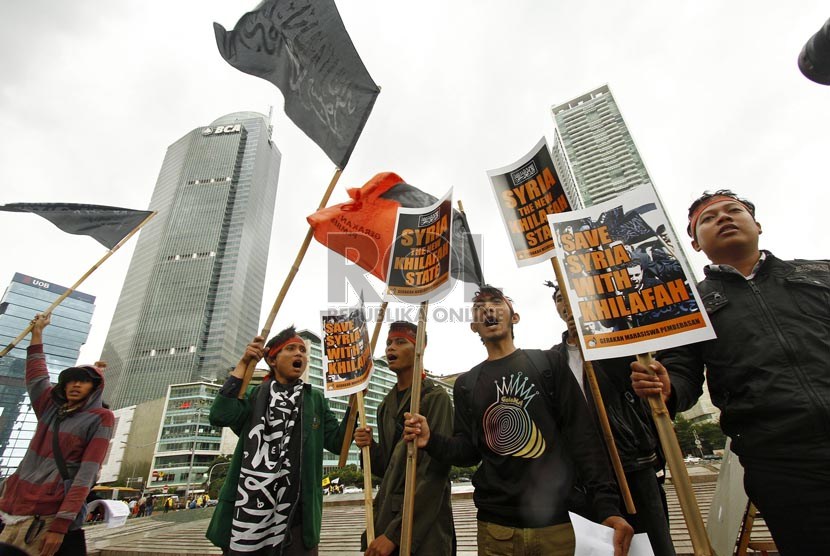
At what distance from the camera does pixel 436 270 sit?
9.51ft

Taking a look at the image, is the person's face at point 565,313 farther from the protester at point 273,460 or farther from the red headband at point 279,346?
the red headband at point 279,346

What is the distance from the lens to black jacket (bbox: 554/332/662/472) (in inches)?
99.7

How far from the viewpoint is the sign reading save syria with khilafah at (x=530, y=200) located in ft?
9.34

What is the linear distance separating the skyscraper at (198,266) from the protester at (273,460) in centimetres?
9539

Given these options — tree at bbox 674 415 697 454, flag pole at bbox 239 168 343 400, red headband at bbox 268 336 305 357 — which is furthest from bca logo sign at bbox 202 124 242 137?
red headband at bbox 268 336 305 357

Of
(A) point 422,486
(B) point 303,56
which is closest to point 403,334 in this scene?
(A) point 422,486

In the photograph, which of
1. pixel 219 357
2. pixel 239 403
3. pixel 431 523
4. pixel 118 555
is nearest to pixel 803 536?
pixel 431 523

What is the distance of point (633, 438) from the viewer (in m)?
2.57

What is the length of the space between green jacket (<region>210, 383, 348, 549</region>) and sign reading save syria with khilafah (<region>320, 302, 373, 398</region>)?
0.25 meters

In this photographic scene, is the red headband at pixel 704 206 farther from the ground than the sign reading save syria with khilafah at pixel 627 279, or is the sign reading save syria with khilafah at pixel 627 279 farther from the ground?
the red headband at pixel 704 206

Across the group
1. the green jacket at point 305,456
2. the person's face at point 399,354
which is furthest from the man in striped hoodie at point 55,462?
the person's face at point 399,354

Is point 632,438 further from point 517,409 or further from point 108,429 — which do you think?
point 108,429

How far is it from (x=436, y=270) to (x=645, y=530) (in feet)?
7.11

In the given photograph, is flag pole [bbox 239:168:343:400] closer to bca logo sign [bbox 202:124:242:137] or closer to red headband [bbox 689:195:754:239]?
red headband [bbox 689:195:754:239]
